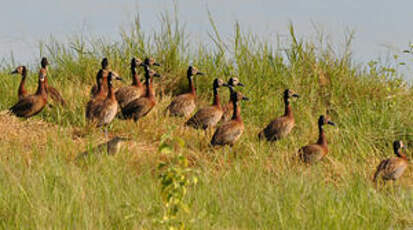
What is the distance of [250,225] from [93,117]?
5.61 meters

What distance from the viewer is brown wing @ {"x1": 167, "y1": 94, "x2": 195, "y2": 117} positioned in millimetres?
12219

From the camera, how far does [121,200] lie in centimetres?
681

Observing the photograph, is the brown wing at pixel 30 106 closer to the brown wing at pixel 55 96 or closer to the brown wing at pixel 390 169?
the brown wing at pixel 55 96

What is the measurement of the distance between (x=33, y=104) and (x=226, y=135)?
156 inches

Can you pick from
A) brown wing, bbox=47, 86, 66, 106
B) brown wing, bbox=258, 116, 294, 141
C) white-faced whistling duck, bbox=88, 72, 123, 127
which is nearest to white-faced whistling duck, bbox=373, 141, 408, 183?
brown wing, bbox=258, 116, 294, 141

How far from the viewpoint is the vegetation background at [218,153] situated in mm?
6383

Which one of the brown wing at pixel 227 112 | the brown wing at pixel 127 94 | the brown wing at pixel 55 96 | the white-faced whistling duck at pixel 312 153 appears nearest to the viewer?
the white-faced whistling duck at pixel 312 153

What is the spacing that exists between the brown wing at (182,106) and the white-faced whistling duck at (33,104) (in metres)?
2.42

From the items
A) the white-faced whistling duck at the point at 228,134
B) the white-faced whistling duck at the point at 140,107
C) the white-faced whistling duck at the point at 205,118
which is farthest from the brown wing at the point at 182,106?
Result: the white-faced whistling duck at the point at 228,134

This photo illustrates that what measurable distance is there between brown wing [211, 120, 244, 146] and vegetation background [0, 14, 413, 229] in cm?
18

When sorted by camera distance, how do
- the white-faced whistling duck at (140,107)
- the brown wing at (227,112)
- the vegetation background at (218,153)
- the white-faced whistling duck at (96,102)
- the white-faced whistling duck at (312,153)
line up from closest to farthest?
the vegetation background at (218,153), the white-faced whistling duck at (312,153), the white-faced whistling duck at (96,102), the white-faced whistling duck at (140,107), the brown wing at (227,112)

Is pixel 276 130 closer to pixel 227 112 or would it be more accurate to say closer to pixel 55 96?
pixel 227 112

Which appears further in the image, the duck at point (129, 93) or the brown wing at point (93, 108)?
the duck at point (129, 93)

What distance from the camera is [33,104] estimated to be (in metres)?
12.1
